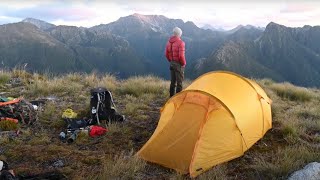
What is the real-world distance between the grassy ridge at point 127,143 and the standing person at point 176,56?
896 mm

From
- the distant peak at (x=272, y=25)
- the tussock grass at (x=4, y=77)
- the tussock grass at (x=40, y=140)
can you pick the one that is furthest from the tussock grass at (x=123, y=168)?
the distant peak at (x=272, y=25)

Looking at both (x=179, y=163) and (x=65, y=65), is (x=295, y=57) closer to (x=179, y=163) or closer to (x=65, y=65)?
(x=65, y=65)

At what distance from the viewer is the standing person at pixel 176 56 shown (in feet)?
41.1

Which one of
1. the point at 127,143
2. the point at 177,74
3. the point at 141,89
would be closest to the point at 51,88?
the point at 141,89

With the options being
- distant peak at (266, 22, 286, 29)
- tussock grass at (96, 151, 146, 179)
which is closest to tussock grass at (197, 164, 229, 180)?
tussock grass at (96, 151, 146, 179)

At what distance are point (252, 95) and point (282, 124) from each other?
130 cm

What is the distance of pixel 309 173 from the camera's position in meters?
6.62

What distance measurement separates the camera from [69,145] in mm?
9172

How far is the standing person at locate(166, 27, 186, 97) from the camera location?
41.1 feet

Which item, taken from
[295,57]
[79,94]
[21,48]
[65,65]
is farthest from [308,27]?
[79,94]

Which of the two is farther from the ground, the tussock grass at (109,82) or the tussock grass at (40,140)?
the tussock grass at (109,82)

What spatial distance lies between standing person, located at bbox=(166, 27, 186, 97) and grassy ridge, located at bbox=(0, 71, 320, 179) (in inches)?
35.3

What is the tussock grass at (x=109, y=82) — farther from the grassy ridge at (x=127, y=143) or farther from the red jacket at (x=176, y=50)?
the red jacket at (x=176, y=50)

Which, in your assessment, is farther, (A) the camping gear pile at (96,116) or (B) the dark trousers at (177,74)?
(B) the dark trousers at (177,74)
